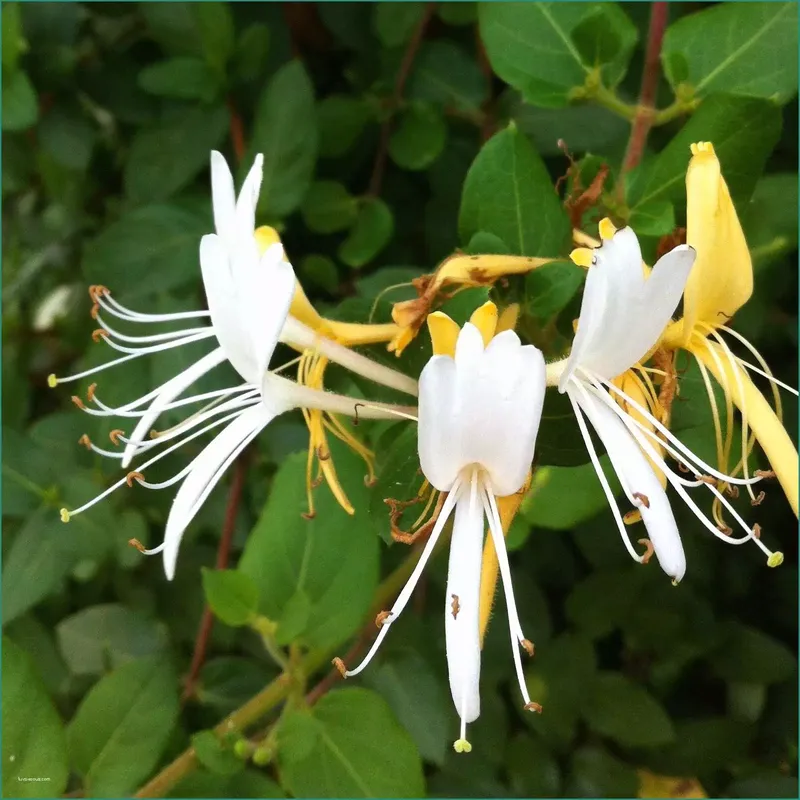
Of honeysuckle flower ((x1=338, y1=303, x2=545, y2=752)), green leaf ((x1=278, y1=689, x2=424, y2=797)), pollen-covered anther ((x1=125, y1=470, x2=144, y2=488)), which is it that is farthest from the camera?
green leaf ((x1=278, y1=689, x2=424, y2=797))

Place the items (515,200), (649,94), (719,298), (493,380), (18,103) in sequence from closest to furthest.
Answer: (493,380) → (719,298) → (515,200) → (649,94) → (18,103)

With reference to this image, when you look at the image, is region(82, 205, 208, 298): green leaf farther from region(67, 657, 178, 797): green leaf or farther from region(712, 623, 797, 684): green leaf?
region(712, 623, 797, 684): green leaf

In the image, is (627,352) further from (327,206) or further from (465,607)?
(327,206)

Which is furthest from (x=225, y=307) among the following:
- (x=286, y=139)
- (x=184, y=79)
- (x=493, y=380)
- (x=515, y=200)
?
(x=184, y=79)

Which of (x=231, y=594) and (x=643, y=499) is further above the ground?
(x=643, y=499)

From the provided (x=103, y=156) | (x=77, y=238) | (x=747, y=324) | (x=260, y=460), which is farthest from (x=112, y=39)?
(x=747, y=324)

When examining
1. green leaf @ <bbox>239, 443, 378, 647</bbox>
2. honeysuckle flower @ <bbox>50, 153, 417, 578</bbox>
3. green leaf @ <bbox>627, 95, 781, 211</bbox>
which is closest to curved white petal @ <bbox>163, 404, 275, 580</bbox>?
honeysuckle flower @ <bbox>50, 153, 417, 578</bbox>
